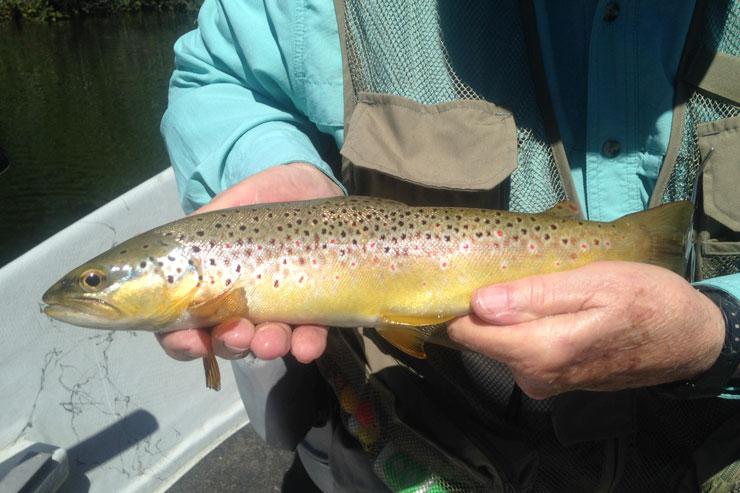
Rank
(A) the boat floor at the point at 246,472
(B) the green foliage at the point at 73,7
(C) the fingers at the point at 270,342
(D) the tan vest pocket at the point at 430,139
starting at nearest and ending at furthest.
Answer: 1. (C) the fingers at the point at 270,342
2. (D) the tan vest pocket at the point at 430,139
3. (A) the boat floor at the point at 246,472
4. (B) the green foliage at the point at 73,7

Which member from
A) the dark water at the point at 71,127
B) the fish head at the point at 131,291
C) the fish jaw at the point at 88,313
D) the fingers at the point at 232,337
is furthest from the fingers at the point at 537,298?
the dark water at the point at 71,127

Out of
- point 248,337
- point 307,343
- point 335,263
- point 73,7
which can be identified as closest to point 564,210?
point 335,263

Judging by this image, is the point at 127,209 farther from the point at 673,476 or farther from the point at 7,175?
the point at 7,175

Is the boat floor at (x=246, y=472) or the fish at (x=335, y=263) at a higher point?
the fish at (x=335, y=263)

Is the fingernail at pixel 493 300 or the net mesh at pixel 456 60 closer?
the fingernail at pixel 493 300

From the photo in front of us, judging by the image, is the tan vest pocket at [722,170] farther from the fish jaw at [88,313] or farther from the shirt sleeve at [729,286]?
the fish jaw at [88,313]

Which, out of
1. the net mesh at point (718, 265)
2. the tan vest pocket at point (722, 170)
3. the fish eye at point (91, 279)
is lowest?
the fish eye at point (91, 279)

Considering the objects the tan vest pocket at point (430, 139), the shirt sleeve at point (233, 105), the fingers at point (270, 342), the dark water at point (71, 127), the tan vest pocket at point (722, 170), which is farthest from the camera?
the dark water at point (71, 127)
